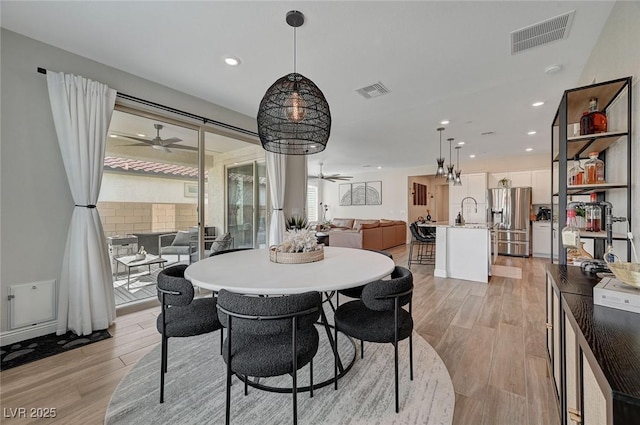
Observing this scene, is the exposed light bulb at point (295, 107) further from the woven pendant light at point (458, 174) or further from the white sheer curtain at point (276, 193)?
the woven pendant light at point (458, 174)

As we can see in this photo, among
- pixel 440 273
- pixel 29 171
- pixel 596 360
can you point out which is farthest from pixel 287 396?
pixel 440 273

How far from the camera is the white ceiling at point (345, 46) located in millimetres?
2027

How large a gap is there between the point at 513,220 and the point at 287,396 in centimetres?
713

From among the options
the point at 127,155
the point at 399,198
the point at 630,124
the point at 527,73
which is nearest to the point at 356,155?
the point at 399,198

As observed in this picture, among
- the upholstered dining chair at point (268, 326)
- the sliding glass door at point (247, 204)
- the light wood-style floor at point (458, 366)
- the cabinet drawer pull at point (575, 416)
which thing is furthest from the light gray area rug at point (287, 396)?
the sliding glass door at point (247, 204)

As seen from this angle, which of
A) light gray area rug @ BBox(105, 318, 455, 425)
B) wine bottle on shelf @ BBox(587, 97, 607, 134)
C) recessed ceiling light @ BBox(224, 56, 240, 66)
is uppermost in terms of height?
recessed ceiling light @ BBox(224, 56, 240, 66)

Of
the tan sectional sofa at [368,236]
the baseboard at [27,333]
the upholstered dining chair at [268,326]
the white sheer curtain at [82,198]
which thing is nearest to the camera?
the upholstered dining chair at [268,326]

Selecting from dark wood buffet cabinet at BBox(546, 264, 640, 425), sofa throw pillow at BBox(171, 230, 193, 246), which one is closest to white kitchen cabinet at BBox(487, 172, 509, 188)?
dark wood buffet cabinet at BBox(546, 264, 640, 425)

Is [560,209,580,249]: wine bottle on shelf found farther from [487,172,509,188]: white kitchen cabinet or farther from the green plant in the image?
[487,172,509,188]: white kitchen cabinet

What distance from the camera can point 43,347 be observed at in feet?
7.47

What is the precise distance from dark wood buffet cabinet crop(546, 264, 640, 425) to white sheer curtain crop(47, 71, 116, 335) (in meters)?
3.49

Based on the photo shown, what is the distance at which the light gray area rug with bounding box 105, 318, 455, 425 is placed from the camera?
1543 millimetres

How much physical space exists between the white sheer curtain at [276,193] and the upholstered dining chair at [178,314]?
8.98ft

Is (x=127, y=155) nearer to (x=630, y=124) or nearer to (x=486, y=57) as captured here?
(x=486, y=57)
